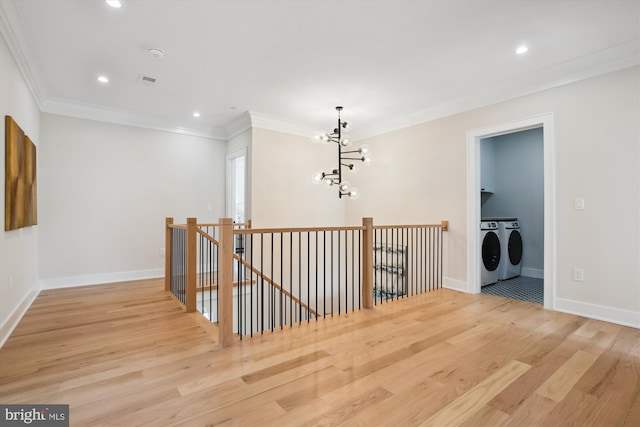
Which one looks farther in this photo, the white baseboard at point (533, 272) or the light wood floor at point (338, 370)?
the white baseboard at point (533, 272)

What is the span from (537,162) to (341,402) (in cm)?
543

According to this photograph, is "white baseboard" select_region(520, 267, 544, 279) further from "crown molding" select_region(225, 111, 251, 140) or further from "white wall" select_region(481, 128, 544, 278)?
"crown molding" select_region(225, 111, 251, 140)

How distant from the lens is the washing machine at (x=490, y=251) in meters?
4.38

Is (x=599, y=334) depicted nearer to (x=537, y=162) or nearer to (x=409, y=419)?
(x=409, y=419)

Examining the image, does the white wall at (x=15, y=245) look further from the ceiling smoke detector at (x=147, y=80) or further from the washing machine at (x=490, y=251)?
the washing machine at (x=490, y=251)

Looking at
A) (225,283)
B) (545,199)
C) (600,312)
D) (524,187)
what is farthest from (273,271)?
(524,187)

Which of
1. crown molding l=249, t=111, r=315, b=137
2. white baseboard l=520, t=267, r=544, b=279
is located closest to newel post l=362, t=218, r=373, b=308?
crown molding l=249, t=111, r=315, b=137

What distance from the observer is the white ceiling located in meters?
2.35

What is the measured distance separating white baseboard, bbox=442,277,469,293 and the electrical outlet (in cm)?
117

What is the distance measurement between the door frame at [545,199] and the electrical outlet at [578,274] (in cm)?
17

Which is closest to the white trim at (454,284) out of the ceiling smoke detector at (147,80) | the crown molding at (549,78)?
the crown molding at (549,78)

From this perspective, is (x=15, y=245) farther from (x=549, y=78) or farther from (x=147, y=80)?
(x=549, y=78)

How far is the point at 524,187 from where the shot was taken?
5.42 m

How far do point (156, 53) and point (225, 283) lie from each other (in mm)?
2316
